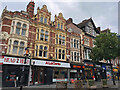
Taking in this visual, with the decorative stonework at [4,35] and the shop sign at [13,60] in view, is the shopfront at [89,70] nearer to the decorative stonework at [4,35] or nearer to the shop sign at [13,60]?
the shop sign at [13,60]

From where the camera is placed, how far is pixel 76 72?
72.7 ft

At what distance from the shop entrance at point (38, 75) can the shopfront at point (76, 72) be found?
6424 millimetres

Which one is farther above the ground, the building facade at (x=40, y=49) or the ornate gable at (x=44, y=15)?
the ornate gable at (x=44, y=15)

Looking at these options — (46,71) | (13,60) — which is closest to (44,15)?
(13,60)

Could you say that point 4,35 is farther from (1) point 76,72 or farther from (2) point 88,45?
(2) point 88,45

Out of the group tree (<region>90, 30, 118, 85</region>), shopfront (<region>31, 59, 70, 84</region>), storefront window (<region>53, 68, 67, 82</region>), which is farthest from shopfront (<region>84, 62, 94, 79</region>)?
shopfront (<region>31, 59, 70, 84</region>)

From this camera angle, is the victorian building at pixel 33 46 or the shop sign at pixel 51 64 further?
the shop sign at pixel 51 64

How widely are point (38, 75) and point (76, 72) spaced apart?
872 centimetres

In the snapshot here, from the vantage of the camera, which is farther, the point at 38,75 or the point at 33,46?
the point at 38,75

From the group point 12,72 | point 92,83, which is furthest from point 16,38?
point 92,83

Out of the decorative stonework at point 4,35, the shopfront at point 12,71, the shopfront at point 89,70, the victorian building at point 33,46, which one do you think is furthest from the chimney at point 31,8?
the shopfront at point 89,70

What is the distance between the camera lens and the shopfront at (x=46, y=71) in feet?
55.4

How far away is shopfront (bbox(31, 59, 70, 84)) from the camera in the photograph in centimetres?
1688

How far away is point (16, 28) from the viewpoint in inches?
641
